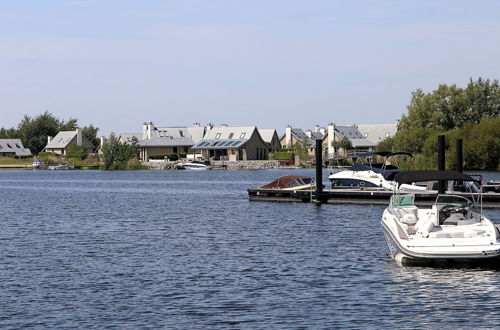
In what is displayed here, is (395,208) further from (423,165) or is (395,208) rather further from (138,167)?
(138,167)

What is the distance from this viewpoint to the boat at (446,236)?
27.8 m

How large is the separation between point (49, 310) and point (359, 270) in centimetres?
1098

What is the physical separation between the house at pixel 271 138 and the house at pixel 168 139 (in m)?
13.8

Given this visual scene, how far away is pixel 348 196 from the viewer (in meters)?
60.7

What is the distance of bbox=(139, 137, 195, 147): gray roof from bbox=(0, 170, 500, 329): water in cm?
13003

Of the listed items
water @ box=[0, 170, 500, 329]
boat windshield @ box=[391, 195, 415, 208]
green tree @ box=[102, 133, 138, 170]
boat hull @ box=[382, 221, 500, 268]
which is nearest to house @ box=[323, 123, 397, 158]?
green tree @ box=[102, 133, 138, 170]

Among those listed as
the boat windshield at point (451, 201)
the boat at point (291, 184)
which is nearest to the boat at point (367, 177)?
the boat at point (291, 184)

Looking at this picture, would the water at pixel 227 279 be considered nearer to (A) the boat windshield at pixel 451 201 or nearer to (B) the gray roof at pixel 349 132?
(A) the boat windshield at pixel 451 201

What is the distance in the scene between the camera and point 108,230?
4662cm

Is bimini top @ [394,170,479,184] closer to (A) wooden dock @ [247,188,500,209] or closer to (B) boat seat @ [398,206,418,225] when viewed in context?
(B) boat seat @ [398,206,418,225]

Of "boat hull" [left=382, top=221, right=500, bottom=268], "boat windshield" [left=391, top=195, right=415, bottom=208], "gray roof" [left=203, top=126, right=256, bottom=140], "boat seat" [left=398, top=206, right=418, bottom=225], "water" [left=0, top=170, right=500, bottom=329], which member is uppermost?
"gray roof" [left=203, top=126, right=256, bottom=140]

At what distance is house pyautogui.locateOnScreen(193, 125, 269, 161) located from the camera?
567 feet

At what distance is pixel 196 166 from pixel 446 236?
5419 inches

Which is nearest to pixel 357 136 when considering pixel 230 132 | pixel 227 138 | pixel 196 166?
pixel 230 132
